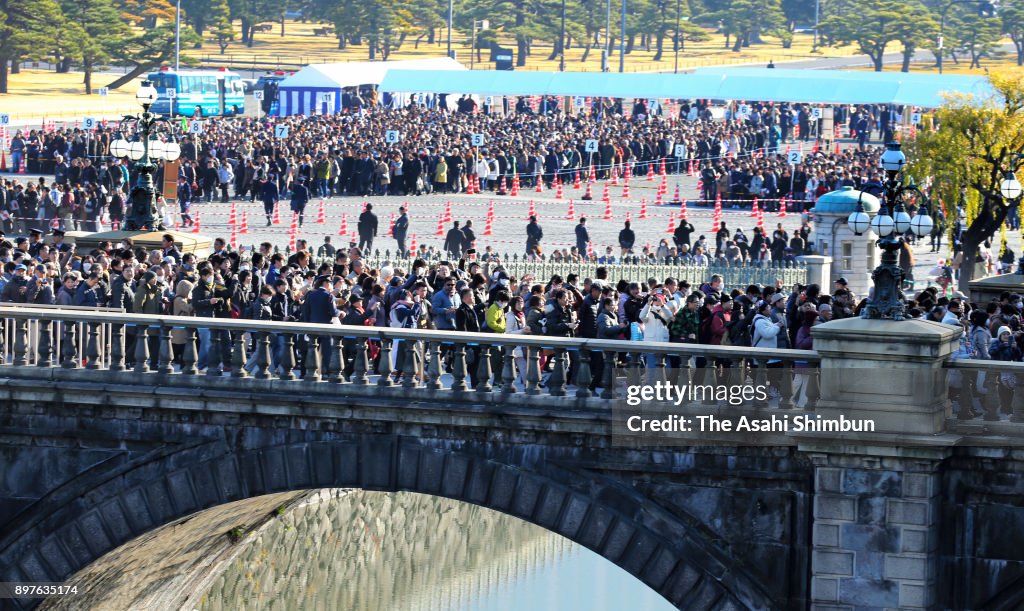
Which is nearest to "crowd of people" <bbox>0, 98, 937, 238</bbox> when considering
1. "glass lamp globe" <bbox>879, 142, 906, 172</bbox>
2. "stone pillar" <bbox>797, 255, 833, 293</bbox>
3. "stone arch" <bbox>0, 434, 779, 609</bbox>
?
"stone pillar" <bbox>797, 255, 833, 293</bbox>

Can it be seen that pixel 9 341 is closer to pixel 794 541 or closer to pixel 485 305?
pixel 485 305

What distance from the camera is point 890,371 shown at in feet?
64.1

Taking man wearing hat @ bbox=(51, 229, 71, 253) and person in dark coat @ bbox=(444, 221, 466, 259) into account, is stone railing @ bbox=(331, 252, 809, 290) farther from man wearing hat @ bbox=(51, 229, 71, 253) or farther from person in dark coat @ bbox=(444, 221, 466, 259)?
man wearing hat @ bbox=(51, 229, 71, 253)

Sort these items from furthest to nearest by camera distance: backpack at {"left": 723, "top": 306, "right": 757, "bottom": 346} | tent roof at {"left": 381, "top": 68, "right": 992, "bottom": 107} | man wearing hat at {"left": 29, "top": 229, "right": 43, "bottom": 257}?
tent roof at {"left": 381, "top": 68, "right": 992, "bottom": 107} → man wearing hat at {"left": 29, "top": 229, "right": 43, "bottom": 257} → backpack at {"left": 723, "top": 306, "right": 757, "bottom": 346}

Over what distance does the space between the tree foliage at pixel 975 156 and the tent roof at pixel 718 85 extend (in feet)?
100

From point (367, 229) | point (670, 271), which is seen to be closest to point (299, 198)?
point (367, 229)

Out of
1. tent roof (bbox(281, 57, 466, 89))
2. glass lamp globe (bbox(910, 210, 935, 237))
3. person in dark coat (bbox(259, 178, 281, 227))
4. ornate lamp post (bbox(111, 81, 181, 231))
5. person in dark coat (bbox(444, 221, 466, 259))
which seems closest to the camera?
glass lamp globe (bbox(910, 210, 935, 237))

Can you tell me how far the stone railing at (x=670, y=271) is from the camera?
37.8 m

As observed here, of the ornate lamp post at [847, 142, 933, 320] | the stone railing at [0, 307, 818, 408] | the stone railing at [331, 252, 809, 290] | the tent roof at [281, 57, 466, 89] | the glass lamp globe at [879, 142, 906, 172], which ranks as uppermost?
the tent roof at [281, 57, 466, 89]

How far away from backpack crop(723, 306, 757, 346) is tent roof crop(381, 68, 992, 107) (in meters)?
50.5

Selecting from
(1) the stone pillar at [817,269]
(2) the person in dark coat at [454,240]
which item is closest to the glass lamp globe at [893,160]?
(1) the stone pillar at [817,269]

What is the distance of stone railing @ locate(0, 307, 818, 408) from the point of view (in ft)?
68.5

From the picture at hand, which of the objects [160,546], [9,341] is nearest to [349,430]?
[9,341]

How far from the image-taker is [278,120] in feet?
259
